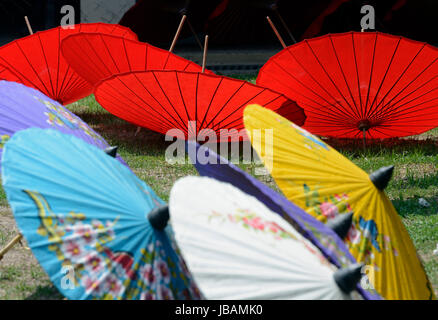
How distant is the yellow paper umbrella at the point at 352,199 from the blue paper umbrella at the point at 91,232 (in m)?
0.49

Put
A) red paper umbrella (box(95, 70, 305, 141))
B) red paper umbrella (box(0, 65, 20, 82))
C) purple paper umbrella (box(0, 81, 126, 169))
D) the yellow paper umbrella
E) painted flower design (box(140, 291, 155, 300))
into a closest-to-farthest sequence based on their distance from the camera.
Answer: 1. painted flower design (box(140, 291, 155, 300))
2. the yellow paper umbrella
3. purple paper umbrella (box(0, 81, 126, 169))
4. red paper umbrella (box(95, 70, 305, 141))
5. red paper umbrella (box(0, 65, 20, 82))

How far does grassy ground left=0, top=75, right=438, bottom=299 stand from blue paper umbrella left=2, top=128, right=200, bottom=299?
67 centimetres

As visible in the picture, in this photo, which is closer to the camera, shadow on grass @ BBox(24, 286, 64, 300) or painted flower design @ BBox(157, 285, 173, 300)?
painted flower design @ BBox(157, 285, 173, 300)

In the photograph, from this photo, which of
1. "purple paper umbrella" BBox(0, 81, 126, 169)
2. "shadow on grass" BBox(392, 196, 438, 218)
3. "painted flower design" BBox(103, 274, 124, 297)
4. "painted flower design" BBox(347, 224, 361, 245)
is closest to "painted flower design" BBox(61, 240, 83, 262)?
"painted flower design" BBox(103, 274, 124, 297)

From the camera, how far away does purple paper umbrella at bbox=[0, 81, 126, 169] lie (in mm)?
2496

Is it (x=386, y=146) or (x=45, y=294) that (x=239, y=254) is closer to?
(x=45, y=294)

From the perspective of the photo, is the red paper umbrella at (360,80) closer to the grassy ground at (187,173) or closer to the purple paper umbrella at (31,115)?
the grassy ground at (187,173)

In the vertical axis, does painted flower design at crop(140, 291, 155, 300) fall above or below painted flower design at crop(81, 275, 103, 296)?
below

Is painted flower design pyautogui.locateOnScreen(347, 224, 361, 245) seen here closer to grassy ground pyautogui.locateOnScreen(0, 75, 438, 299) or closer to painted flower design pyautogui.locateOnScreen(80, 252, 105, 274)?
grassy ground pyautogui.locateOnScreen(0, 75, 438, 299)

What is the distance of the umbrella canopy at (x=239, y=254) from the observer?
5.44 ft

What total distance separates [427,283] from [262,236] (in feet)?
2.61
